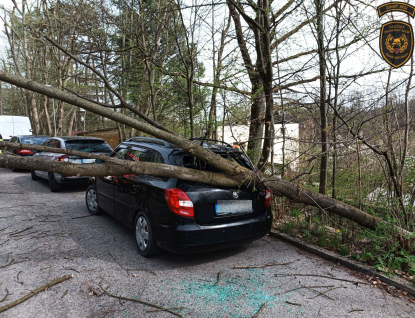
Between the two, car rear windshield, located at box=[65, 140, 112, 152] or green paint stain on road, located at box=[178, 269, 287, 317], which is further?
car rear windshield, located at box=[65, 140, 112, 152]

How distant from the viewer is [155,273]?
3.72 meters

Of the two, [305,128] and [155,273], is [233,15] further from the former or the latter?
[155,273]

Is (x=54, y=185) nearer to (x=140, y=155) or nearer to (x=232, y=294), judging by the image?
(x=140, y=155)

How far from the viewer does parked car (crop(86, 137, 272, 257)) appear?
3695mm

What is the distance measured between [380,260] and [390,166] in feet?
5.04

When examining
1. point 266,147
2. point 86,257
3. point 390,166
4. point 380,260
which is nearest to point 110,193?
point 86,257

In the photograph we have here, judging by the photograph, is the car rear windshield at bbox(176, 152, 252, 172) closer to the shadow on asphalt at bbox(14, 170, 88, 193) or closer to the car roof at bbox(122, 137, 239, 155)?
the car roof at bbox(122, 137, 239, 155)

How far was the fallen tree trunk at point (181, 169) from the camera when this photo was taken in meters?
3.61

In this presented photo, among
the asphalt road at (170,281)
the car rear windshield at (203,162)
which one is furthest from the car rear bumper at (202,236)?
the car rear windshield at (203,162)

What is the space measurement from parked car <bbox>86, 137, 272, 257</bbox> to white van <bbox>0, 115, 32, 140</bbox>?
57.9ft

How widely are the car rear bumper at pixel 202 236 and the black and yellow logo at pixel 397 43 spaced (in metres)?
3.39

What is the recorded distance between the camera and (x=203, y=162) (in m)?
4.56

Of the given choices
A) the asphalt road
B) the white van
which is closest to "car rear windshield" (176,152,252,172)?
the asphalt road

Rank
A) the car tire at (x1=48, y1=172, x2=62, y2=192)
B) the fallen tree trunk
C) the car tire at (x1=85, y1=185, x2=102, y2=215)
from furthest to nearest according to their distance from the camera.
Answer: the car tire at (x1=48, y1=172, x2=62, y2=192)
the car tire at (x1=85, y1=185, x2=102, y2=215)
the fallen tree trunk
